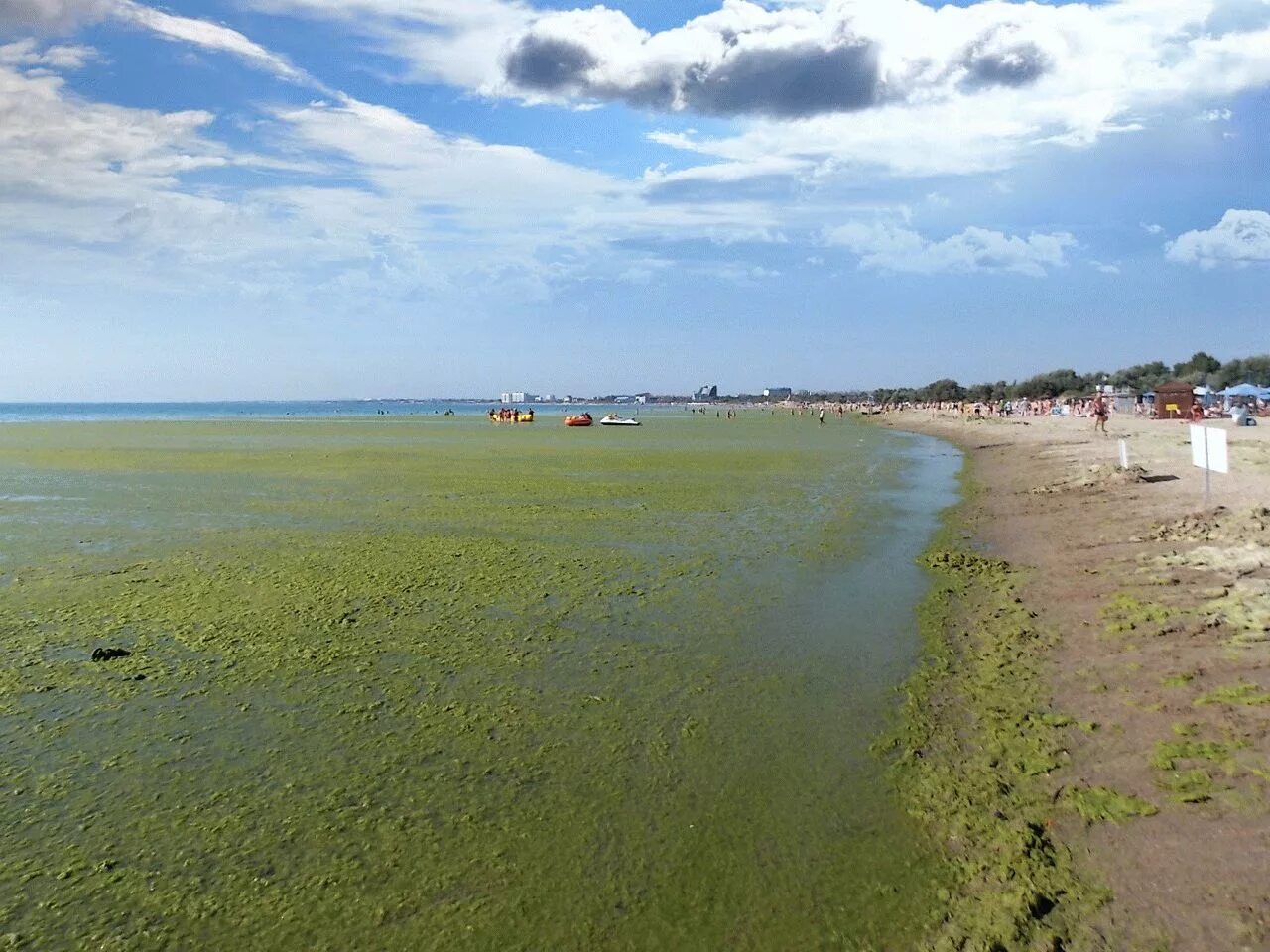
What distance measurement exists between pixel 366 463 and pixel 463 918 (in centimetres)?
3271

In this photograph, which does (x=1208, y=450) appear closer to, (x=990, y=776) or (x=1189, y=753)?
(x=1189, y=753)

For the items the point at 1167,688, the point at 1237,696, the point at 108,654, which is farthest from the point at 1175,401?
the point at 108,654

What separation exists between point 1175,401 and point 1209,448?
44.9m

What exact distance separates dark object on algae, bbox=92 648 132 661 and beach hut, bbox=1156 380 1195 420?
58.6 metres

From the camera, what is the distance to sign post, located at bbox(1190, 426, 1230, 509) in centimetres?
1495

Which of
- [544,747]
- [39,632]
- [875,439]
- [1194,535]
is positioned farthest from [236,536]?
[875,439]

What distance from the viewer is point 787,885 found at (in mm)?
4902

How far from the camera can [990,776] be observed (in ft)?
20.0

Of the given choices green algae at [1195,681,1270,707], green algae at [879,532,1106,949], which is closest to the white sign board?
green algae at [879,532,1106,949]

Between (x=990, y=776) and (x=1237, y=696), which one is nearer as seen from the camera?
(x=990, y=776)

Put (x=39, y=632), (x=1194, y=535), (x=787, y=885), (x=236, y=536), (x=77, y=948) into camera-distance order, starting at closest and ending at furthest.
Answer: (x=77, y=948) → (x=787, y=885) → (x=39, y=632) → (x=1194, y=535) → (x=236, y=536)

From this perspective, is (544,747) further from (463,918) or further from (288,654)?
(288,654)

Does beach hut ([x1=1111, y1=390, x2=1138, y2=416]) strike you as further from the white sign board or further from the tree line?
the white sign board

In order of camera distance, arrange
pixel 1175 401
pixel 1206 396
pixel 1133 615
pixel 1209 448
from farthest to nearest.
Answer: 1. pixel 1206 396
2. pixel 1175 401
3. pixel 1209 448
4. pixel 1133 615
